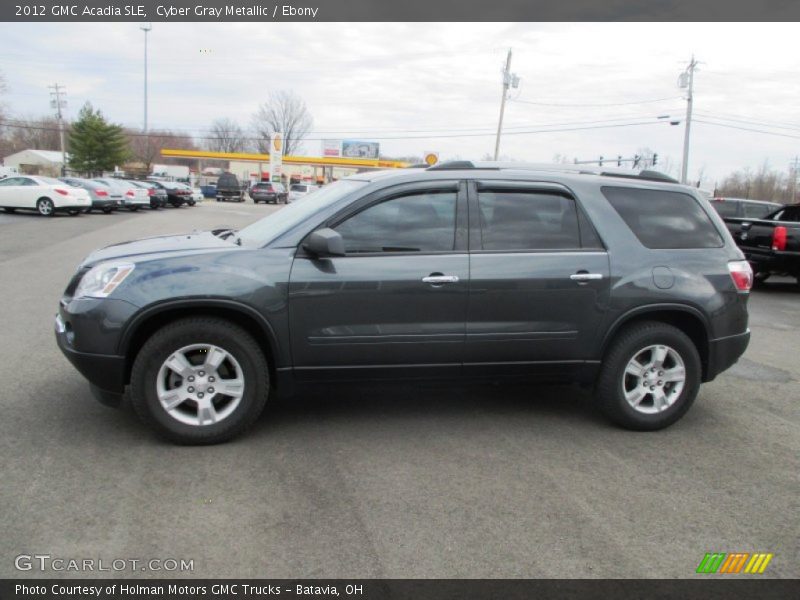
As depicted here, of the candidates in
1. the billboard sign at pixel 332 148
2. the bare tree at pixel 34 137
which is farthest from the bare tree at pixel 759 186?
the bare tree at pixel 34 137

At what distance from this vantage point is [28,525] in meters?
3.09

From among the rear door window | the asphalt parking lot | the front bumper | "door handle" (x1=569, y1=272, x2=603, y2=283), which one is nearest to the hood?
the rear door window

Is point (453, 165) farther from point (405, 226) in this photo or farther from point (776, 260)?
point (776, 260)

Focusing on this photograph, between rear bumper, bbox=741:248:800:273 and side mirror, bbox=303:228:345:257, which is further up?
side mirror, bbox=303:228:345:257

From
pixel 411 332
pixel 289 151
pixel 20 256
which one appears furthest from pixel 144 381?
pixel 289 151

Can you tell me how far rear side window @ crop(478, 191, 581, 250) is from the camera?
14.6 feet

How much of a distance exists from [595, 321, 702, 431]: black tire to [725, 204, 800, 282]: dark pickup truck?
846 centimetres

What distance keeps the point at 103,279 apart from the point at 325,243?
4.69 ft

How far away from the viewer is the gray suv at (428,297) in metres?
4.03

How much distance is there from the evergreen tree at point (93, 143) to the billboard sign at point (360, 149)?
33.0m

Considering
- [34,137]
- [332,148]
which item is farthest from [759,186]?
[34,137]

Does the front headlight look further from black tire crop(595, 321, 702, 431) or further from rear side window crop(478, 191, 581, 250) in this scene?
black tire crop(595, 321, 702, 431)

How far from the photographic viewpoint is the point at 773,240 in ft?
38.3
